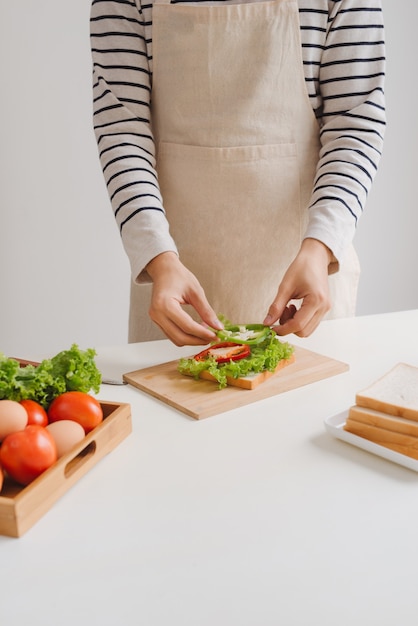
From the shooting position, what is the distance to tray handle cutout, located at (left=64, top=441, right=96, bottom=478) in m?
0.89

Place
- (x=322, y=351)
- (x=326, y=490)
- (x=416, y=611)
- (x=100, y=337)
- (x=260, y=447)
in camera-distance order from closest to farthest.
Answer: (x=416, y=611) < (x=326, y=490) < (x=260, y=447) < (x=322, y=351) < (x=100, y=337)

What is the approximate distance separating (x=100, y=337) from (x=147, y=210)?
1587 millimetres

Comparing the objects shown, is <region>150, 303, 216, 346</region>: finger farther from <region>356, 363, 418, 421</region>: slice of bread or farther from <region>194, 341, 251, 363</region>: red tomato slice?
<region>356, 363, 418, 421</region>: slice of bread

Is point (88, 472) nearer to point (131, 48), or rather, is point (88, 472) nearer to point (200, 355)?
point (200, 355)

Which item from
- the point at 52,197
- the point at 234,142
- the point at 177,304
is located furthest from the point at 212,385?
the point at 52,197

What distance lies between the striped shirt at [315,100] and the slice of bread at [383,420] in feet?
1.76

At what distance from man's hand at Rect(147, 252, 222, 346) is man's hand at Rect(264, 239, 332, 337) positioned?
13 centimetres

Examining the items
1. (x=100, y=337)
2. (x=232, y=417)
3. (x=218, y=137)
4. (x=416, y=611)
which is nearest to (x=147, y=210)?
(x=218, y=137)

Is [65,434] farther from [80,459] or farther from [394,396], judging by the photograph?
[394,396]

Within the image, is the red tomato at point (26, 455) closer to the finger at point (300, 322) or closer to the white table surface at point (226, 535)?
the white table surface at point (226, 535)

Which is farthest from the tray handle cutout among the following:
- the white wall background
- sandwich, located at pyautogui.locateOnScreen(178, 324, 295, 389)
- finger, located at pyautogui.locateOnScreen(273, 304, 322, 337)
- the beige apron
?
the white wall background

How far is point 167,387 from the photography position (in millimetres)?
1206

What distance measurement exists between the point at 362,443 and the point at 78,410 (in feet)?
1.36

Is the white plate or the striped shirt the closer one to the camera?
the white plate
